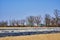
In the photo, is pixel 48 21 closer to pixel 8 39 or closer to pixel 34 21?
pixel 34 21

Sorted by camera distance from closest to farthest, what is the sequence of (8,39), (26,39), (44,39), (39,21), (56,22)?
1. (8,39)
2. (26,39)
3. (44,39)
4. (56,22)
5. (39,21)

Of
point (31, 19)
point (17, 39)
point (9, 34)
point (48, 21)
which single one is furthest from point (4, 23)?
point (17, 39)

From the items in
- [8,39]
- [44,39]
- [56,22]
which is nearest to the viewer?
[8,39]

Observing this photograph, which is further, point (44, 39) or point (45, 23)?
point (45, 23)

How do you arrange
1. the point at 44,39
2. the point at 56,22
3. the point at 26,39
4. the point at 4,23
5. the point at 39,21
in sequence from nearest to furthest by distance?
the point at 26,39
the point at 44,39
the point at 4,23
the point at 56,22
the point at 39,21

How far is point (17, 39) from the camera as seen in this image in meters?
15.6

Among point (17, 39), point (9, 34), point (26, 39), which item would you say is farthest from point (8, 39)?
point (9, 34)

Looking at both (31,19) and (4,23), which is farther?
(31,19)

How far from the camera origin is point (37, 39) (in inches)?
688

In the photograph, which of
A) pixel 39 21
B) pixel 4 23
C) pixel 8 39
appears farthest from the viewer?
pixel 39 21

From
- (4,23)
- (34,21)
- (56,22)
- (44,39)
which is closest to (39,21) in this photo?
(34,21)

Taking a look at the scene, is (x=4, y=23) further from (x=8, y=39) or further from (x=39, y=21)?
(x=8, y=39)

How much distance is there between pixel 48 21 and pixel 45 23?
1.68 meters

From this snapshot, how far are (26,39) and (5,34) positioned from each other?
3213 mm
